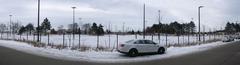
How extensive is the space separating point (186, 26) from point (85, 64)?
157 metres

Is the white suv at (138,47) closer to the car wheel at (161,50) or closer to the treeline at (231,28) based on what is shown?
the car wheel at (161,50)

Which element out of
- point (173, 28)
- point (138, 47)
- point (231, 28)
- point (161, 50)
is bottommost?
point (161, 50)

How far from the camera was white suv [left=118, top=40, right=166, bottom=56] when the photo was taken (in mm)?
26712

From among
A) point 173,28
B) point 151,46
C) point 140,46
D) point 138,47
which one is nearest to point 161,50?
point 151,46

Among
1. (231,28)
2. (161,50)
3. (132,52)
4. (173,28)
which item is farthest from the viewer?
(231,28)

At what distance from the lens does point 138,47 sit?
2736cm

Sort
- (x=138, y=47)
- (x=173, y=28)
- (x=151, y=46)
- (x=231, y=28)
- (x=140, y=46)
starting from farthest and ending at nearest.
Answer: (x=231, y=28), (x=173, y=28), (x=151, y=46), (x=140, y=46), (x=138, y=47)

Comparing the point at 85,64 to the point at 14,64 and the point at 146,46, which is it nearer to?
the point at 14,64

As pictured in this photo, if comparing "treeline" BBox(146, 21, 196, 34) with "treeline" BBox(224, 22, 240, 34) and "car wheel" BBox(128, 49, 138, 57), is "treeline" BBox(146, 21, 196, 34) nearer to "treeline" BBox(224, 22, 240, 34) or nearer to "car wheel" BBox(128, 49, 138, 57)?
"treeline" BBox(224, 22, 240, 34)

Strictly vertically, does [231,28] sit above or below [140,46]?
above

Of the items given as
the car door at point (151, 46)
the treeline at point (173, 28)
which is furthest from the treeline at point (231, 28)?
the car door at point (151, 46)

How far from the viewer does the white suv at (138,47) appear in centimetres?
2671

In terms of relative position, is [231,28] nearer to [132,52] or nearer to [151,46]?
[151,46]

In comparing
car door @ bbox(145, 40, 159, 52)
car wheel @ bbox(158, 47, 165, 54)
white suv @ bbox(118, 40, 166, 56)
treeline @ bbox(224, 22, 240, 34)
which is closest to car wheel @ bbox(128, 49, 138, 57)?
white suv @ bbox(118, 40, 166, 56)
